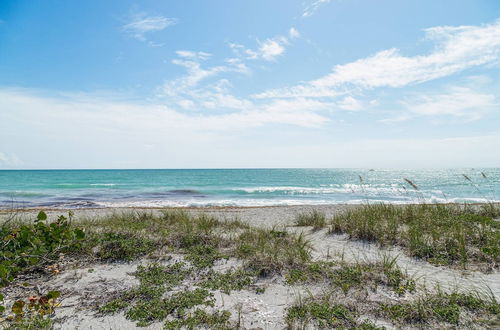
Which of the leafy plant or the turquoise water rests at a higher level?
the leafy plant

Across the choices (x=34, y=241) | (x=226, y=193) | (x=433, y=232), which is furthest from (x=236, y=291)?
(x=226, y=193)

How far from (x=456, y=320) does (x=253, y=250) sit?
11.3ft

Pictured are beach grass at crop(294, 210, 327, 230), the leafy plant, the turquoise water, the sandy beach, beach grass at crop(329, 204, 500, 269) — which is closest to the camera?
the leafy plant

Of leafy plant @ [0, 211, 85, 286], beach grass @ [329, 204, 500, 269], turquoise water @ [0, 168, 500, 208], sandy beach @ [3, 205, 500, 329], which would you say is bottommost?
turquoise water @ [0, 168, 500, 208]

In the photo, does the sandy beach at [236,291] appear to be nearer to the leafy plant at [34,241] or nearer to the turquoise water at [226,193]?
the leafy plant at [34,241]

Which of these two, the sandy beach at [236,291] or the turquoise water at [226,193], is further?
the turquoise water at [226,193]

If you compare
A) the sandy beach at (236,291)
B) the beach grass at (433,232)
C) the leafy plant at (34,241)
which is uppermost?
the leafy plant at (34,241)

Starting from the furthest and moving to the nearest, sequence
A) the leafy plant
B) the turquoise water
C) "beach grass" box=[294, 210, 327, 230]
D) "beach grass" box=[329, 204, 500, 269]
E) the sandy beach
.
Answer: the turquoise water < "beach grass" box=[294, 210, 327, 230] < "beach grass" box=[329, 204, 500, 269] < the sandy beach < the leafy plant

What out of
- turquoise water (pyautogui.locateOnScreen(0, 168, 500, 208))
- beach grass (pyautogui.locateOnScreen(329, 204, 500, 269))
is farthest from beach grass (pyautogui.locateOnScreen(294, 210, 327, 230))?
turquoise water (pyautogui.locateOnScreen(0, 168, 500, 208))

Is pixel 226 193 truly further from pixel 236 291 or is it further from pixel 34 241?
pixel 34 241

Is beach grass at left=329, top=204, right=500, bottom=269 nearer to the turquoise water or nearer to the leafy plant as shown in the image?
the turquoise water

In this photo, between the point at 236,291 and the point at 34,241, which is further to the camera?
the point at 236,291

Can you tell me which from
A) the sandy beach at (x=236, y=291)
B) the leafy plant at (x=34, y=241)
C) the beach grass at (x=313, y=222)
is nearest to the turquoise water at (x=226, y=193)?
the beach grass at (x=313, y=222)

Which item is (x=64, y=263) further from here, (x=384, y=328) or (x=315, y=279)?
(x=384, y=328)
